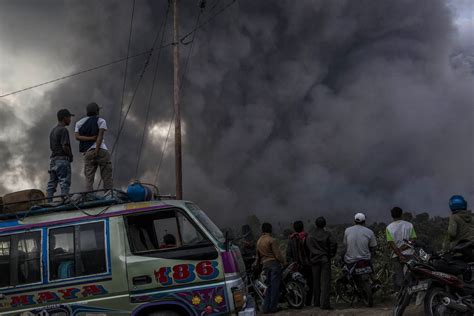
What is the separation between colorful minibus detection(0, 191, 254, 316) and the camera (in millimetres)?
7164

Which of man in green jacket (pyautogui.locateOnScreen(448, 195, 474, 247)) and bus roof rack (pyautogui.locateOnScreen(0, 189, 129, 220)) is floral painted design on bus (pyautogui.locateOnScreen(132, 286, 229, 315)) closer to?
bus roof rack (pyautogui.locateOnScreen(0, 189, 129, 220))

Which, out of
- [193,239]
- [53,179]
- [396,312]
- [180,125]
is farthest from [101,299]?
[180,125]

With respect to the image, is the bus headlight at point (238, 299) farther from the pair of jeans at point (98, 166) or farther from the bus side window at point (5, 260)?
the pair of jeans at point (98, 166)

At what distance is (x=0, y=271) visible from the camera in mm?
7387

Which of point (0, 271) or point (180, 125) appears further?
point (180, 125)

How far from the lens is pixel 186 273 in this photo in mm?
7207

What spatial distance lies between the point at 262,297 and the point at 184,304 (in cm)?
447

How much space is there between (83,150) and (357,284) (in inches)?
248

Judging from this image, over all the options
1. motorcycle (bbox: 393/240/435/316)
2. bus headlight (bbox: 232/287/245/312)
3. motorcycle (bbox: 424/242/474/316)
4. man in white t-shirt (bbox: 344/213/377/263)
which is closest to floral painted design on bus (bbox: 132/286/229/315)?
bus headlight (bbox: 232/287/245/312)

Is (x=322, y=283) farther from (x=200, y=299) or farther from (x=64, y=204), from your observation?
(x=64, y=204)

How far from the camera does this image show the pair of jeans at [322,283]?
405 inches

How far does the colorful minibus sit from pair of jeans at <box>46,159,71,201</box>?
8.13 ft

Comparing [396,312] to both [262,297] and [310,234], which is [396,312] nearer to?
[310,234]

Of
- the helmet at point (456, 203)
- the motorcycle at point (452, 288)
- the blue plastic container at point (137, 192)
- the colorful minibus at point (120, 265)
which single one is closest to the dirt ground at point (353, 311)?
the motorcycle at point (452, 288)
